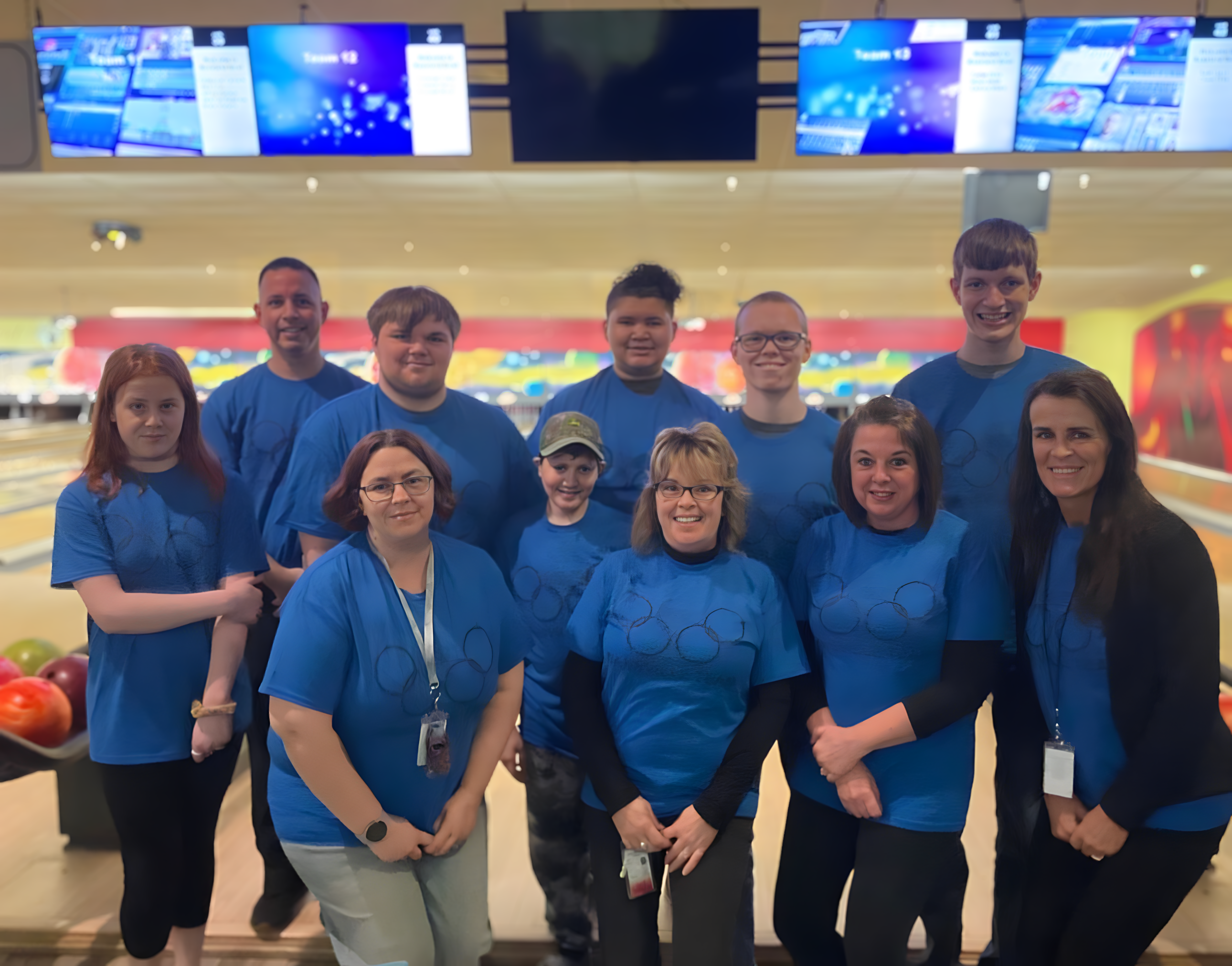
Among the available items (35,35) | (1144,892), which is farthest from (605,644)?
(35,35)

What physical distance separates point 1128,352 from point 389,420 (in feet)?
30.5

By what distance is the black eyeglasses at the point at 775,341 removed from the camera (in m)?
1.55

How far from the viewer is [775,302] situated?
1.58m

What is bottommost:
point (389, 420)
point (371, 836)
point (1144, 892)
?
point (1144, 892)

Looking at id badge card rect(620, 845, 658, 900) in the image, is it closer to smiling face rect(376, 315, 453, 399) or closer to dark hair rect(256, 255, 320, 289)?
smiling face rect(376, 315, 453, 399)

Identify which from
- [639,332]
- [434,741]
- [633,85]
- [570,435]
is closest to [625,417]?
[639,332]

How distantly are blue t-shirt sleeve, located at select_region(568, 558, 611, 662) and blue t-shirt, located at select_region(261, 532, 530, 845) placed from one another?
0.38ft

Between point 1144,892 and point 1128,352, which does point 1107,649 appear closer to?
point 1144,892

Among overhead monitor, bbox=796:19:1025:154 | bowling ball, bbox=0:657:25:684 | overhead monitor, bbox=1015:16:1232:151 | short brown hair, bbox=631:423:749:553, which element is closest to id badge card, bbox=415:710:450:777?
short brown hair, bbox=631:423:749:553

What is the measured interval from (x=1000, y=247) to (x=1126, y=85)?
4.43 feet

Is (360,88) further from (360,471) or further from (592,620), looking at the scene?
(592,620)

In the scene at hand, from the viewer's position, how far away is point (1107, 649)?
3.84 ft

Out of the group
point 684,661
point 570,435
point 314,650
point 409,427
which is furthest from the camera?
point 409,427

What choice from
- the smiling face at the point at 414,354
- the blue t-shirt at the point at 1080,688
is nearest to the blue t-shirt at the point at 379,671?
the smiling face at the point at 414,354
